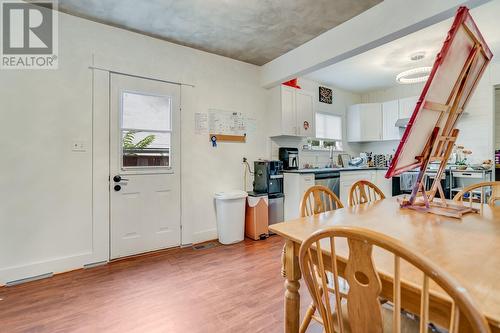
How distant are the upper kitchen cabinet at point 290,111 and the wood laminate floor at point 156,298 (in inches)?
79.3

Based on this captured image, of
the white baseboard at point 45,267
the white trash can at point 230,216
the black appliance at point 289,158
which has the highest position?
the black appliance at point 289,158

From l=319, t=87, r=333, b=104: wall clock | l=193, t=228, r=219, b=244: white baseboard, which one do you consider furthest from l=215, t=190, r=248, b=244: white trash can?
l=319, t=87, r=333, b=104: wall clock

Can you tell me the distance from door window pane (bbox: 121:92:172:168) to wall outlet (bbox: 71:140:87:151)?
0.37 metres

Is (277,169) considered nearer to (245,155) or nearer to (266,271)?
(245,155)

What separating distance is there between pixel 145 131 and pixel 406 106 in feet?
15.0

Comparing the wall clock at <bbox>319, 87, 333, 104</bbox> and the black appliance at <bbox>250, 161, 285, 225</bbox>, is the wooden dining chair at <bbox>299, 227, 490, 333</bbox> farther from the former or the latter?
the wall clock at <bbox>319, 87, 333, 104</bbox>

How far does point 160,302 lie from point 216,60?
3.00 metres

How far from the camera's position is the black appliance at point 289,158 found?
4.05 m

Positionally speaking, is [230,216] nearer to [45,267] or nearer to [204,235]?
[204,235]

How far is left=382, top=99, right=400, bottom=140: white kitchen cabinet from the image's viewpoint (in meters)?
4.76

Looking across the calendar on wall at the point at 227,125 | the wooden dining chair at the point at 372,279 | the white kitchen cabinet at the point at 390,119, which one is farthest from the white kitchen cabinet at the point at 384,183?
the wooden dining chair at the point at 372,279

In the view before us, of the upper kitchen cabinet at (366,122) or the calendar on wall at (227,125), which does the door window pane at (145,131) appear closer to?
the calendar on wall at (227,125)

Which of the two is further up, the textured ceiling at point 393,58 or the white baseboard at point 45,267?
the textured ceiling at point 393,58

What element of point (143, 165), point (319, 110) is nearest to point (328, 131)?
point (319, 110)
